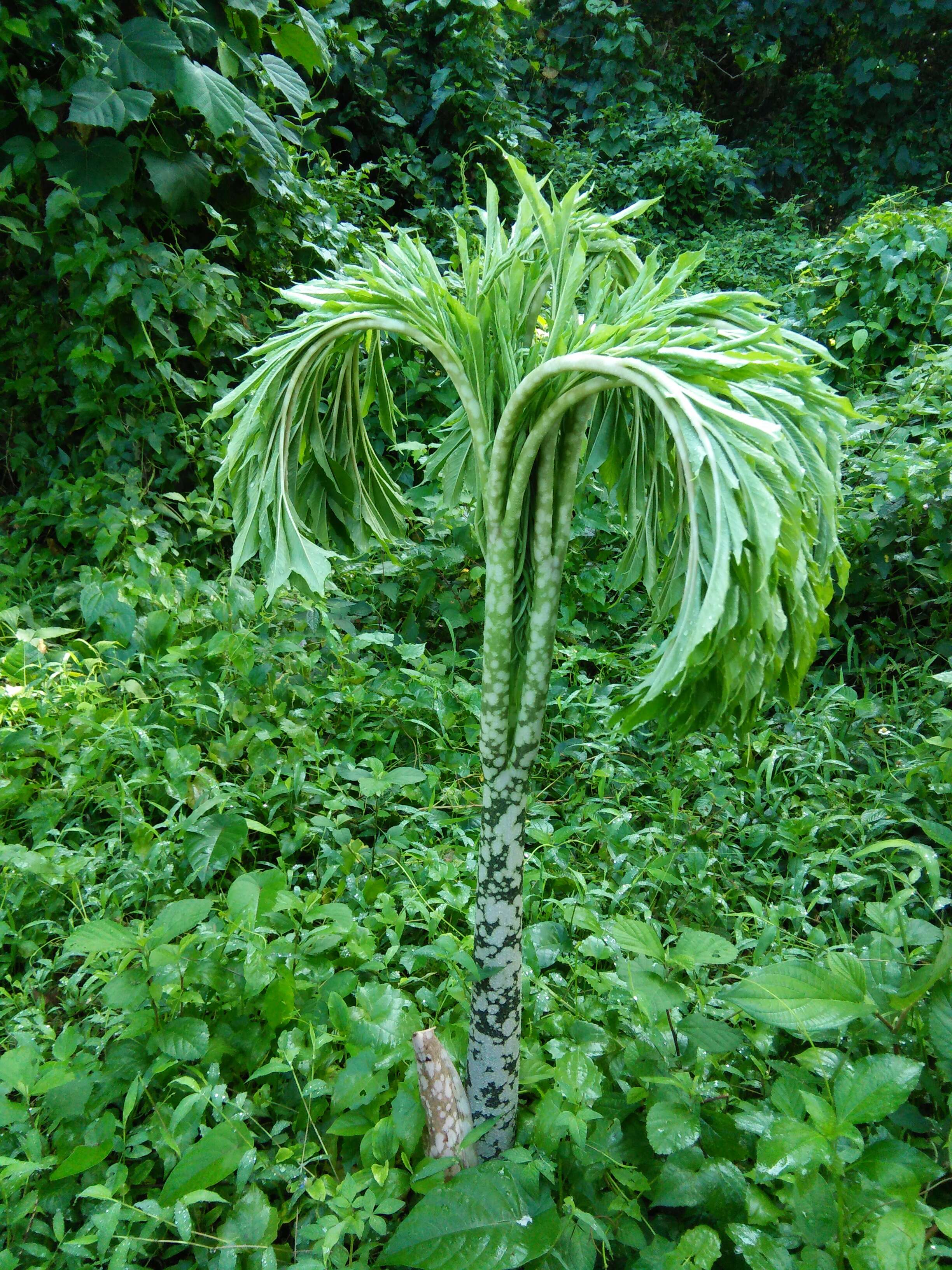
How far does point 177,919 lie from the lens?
4.76 feet

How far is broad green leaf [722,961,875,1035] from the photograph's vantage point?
1220 millimetres

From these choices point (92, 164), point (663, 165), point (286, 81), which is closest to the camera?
point (92, 164)

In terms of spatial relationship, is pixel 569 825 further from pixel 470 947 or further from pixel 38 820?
pixel 38 820

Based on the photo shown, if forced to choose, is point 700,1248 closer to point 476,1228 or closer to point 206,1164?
point 476,1228

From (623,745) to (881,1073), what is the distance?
1448mm

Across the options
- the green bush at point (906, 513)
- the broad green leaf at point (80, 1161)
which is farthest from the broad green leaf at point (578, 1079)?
the green bush at point (906, 513)

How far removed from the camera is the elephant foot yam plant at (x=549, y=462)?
86 cm

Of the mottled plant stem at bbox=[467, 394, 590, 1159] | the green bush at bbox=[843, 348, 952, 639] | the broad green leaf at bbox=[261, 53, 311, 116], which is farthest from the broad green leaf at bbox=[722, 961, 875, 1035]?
the broad green leaf at bbox=[261, 53, 311, 116]

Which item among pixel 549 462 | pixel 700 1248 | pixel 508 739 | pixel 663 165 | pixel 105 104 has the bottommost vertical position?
pixel 700 1248

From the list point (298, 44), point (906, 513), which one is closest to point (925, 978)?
point (906, 513)

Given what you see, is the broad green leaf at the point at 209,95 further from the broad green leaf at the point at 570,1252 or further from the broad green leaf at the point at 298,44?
the broad green leaf at the point at 570,1252

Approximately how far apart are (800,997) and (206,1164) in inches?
36.3

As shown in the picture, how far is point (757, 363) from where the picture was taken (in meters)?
0.85

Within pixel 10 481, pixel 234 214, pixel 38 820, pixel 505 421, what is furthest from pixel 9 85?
pixel 505 421
